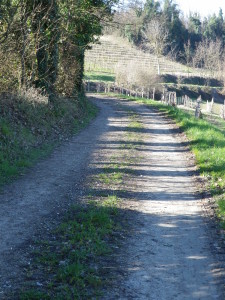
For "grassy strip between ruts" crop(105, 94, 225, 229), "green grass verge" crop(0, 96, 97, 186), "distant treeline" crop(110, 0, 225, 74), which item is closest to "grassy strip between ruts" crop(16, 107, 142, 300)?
"grassy strip between ruts" crop(105, 94, 225, 229)

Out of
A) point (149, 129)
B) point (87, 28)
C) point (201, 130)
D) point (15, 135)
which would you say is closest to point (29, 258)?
point (15, 135)

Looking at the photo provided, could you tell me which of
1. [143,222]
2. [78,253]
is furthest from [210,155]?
[78,253]

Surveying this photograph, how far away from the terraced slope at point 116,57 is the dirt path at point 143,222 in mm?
56584

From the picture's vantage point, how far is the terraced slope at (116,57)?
7081 cm

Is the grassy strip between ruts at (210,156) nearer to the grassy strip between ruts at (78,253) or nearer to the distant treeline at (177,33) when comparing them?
the grassy strip between ruts at (78,253)

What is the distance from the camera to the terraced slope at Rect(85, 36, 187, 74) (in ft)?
232

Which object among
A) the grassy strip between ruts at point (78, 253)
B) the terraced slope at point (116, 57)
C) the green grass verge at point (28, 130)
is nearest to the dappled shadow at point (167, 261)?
the grassy strip between ruts at point (78, 253)

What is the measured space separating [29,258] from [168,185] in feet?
16.4

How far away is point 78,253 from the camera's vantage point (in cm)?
577

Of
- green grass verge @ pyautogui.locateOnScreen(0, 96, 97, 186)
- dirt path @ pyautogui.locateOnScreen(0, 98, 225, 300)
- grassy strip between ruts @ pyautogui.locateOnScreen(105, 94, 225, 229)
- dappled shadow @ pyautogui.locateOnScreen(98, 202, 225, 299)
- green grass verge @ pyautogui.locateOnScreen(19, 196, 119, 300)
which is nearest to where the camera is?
green grass verge @ pyautogui.locateOnScreen(19, 196, 119, 300)

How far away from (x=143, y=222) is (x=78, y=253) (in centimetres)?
190

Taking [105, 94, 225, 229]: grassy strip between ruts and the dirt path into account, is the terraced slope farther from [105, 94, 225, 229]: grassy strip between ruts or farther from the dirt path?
the dirt path

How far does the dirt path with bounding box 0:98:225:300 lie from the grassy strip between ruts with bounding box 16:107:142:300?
0.20 meters

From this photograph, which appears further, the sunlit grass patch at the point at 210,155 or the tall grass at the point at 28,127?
the tall grass at the point at 28,127
